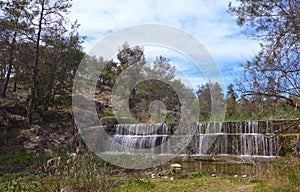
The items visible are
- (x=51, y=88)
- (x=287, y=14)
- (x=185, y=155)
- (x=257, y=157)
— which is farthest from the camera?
(x=51, y=88)

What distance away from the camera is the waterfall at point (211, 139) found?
10486 millimetres

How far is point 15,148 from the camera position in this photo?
A: 1052cm

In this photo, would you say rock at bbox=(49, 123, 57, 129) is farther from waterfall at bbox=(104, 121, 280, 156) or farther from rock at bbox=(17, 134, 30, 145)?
waterfall at bbox=(104, 121, 280, 156)

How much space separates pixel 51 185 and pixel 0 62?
1294 centimetres

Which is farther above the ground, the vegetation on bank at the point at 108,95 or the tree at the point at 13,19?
the tree at the point at 13,19

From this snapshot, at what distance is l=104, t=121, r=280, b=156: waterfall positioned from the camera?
10.5m

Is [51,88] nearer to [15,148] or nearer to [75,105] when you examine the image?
[75,105]

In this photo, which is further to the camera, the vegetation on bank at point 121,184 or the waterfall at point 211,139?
the waterfall at point 211,139

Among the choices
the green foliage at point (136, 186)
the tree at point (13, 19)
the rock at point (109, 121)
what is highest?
the tree at point (13, 19)

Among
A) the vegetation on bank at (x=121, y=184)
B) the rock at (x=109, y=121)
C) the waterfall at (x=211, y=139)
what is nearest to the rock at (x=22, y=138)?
the waterfall at (x=211, y=139)

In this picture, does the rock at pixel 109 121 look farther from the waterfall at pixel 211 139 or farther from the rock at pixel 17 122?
the rock at pixel 17 122

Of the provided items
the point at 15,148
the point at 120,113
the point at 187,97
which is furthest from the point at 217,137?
the point at 15,148

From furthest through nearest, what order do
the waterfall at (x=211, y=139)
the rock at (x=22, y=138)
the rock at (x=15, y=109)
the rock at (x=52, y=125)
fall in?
the rock at (x=52, y=125) → the rock at (x=15, y=109) → the rock at (x=22, y=138) → the waterfall at (x=211, y=139)

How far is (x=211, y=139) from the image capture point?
1195 cm
